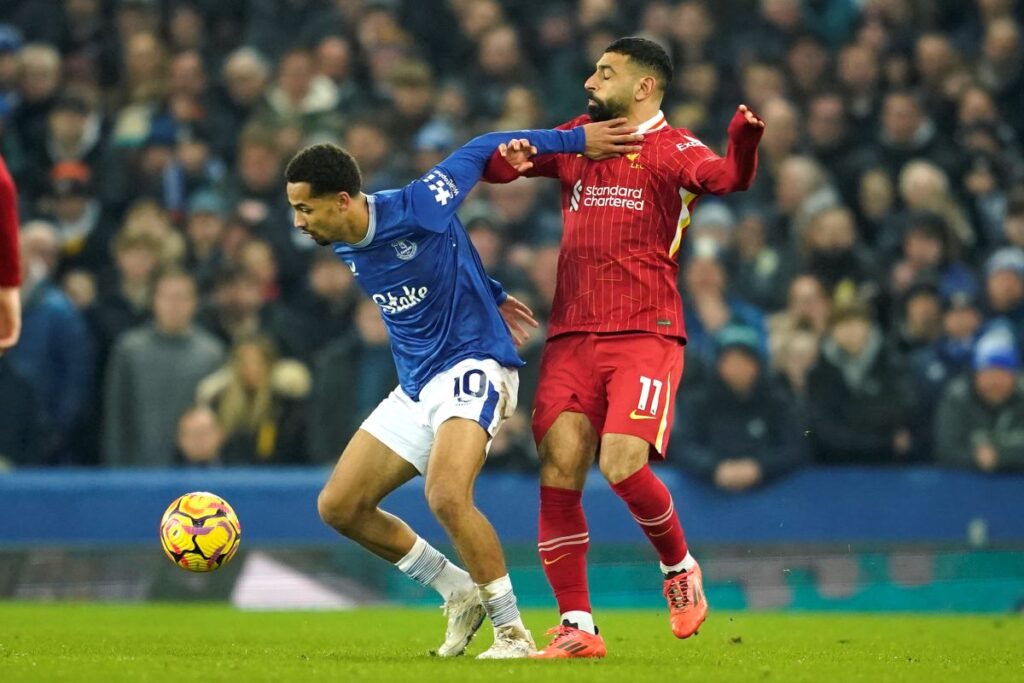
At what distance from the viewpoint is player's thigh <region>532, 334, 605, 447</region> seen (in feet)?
27.7

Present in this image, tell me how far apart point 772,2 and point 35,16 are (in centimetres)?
723

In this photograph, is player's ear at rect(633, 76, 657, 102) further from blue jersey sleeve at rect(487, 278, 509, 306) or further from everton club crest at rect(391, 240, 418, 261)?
everton club crest at rect(391, 240, 418, 261)

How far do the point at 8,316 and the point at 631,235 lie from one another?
3.00m

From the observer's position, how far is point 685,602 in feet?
27.5

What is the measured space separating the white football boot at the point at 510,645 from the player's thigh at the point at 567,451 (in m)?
0.76

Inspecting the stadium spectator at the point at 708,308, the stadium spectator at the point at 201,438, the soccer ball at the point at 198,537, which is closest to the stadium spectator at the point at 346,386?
the stadium spectator at the point at 201,438

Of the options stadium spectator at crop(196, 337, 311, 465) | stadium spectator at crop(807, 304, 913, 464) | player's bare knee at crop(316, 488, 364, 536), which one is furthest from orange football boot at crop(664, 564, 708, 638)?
stadium spectator at crop(196, 337, 311, 465)

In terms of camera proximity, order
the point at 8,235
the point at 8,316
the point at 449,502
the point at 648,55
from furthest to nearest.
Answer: the point at 648,55 → the point at 449,502 → the point at 8,316 → the point at 8,235

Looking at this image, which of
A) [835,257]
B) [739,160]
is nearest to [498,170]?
[739,160]

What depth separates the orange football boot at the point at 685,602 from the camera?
328 inches

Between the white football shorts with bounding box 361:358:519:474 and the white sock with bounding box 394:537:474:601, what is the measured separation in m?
0.43

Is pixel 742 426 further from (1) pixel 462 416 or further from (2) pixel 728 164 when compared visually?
(1) pixel 462 416

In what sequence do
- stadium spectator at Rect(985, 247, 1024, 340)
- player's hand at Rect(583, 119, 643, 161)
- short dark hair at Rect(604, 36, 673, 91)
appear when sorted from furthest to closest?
stadium spectator at Rect(985, 247, 1024, 340), short dark hair at Rect(604, 36, 673, 91), player's hand at Rect(583, 119, 643, 161)

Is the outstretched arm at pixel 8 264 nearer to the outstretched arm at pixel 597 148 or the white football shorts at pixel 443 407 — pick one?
the white football shorts at pixel 443 407
